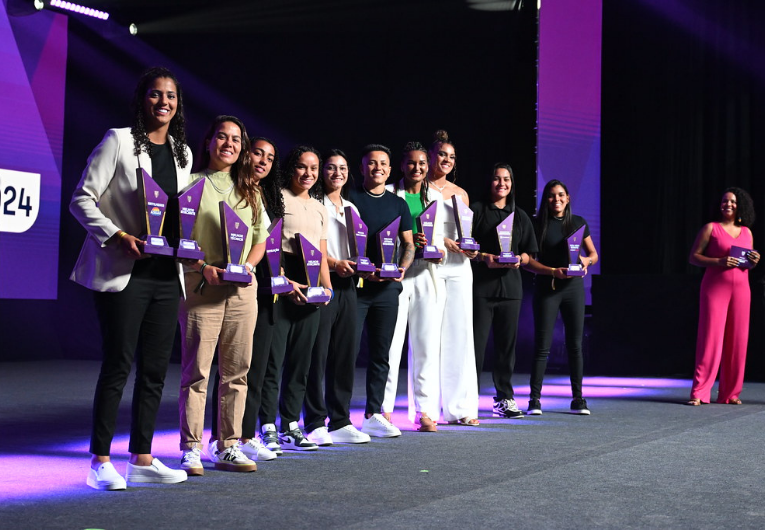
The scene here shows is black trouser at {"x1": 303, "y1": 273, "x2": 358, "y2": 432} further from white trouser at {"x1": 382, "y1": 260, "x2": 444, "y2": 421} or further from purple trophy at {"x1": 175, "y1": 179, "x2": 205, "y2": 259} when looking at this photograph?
purple trophy at {"x1": 175, "y1": 179, "x2": 205, "y2": 259}

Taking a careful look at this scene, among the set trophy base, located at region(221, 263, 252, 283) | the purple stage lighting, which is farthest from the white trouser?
the purple stage lighting

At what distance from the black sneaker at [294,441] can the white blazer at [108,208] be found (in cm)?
126

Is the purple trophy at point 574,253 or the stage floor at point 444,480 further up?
the purple trophy at point 574,253

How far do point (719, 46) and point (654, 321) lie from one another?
2.58m

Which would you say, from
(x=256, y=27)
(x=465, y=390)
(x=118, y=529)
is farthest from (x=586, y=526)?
(x=256, y=27)

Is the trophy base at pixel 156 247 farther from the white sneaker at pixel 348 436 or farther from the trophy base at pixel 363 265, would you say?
the white sneaker at pixel 348 436

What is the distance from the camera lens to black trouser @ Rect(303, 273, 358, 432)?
13.3 ft

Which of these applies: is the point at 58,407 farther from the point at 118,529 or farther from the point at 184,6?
the point at 184,6

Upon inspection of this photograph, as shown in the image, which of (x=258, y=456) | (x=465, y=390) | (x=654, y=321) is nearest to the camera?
(x=258, y=456)

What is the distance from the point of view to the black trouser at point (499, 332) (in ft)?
17.0

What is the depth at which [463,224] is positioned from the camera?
4.77m

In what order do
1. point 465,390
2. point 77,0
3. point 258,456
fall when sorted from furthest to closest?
point 77,0 → point 465,390 → point 258,456

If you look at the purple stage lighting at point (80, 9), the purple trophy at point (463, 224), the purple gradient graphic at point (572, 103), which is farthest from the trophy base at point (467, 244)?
the purple stage lighting at point (80, 9)

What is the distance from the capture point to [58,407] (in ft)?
17.7
